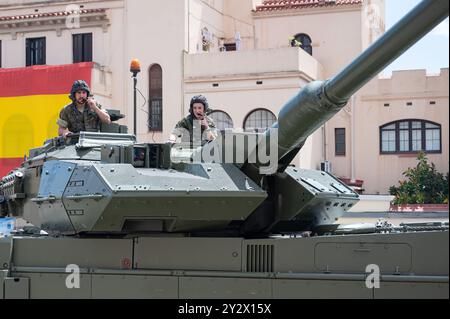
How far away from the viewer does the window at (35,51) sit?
36094 mm

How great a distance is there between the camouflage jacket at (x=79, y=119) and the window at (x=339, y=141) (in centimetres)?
2444

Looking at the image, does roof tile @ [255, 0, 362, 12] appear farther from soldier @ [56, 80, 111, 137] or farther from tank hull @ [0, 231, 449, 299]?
tank hull @ [0, 231, 449, 299]

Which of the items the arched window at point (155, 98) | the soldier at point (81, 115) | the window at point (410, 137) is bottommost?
the soldier at point (81, 115)

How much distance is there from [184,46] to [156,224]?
24.7m

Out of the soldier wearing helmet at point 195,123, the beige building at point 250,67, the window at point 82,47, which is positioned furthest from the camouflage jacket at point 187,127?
the window at point 82,47

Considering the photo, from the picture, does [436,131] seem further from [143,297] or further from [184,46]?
[143,297]

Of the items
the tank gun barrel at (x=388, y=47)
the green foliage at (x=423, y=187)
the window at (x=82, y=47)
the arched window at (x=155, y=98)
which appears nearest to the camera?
the tank gun barrel at (x=388, y=47)

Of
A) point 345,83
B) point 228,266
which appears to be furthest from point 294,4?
point 345,83

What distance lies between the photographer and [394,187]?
1275 inches

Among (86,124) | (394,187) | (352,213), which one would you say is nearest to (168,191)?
(86,124)

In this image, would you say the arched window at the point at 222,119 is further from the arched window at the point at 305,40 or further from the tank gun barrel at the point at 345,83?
the tank gun barrel at the point at 345,83

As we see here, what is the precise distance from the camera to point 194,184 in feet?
29.2

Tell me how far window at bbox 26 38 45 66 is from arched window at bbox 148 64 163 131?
5.33 m

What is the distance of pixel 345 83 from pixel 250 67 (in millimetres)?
24509
